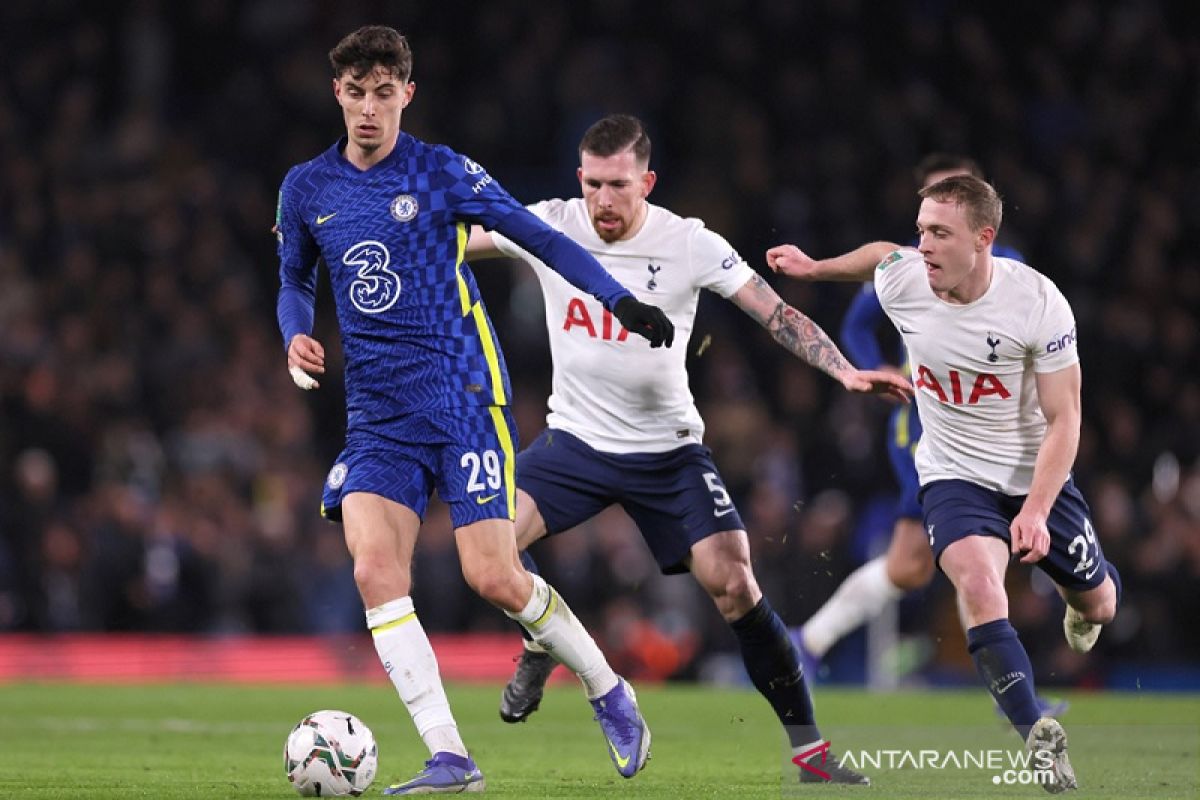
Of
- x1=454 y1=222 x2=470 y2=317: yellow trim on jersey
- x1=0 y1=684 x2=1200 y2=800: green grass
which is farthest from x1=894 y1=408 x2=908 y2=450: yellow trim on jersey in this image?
x1=454 y1=222 x2=470 y2=317: yellow trim on jersey

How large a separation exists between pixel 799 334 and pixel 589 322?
905mm

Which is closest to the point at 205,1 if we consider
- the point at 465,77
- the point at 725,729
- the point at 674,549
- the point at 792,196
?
the point at 465,77

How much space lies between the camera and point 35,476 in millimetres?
15461

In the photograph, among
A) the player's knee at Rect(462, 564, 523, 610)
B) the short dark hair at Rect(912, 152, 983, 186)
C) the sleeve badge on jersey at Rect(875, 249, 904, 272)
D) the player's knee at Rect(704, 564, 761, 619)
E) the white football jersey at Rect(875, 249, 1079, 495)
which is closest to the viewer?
the player's knee at Rect(462, 564, 523, 610)

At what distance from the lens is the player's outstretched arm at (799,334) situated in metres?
7.46

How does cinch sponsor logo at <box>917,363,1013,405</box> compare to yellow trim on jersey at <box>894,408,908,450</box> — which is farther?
yellow trim on jersey at <box>894,408,908,450</box>

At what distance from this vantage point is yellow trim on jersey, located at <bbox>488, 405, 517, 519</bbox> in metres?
7.07

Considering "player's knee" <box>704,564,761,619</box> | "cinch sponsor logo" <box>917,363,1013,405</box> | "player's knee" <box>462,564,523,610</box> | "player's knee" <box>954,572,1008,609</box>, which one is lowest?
"player's knee" <box>704,564,761,619</box>

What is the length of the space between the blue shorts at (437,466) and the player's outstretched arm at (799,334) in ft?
4.23

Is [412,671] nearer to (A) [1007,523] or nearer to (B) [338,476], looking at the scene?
(B) [338,476]

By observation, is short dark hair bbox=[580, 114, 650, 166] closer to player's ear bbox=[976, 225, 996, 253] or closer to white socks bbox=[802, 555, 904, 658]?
player's ear bbox=[976, 225, 996, 253]

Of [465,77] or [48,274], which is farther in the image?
[465,77]

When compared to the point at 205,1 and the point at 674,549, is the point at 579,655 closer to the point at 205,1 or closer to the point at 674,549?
the point at 674,549

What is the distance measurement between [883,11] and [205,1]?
7029 millimetres
